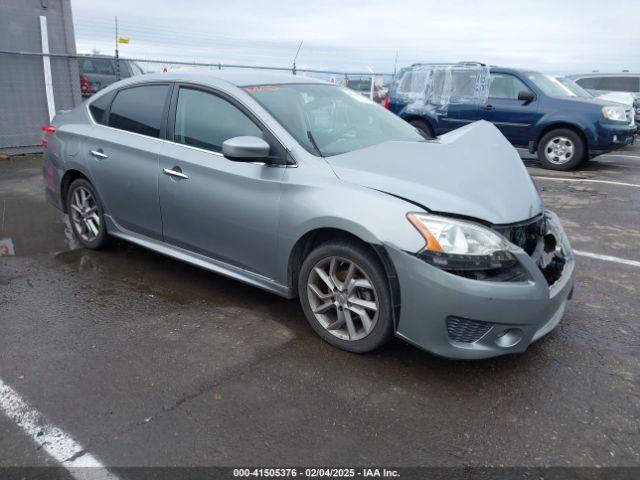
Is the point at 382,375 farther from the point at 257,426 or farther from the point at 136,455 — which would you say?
the point at 136,455

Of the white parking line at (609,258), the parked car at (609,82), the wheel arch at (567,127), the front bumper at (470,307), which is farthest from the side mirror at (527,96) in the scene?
the front bumper at (470,307)

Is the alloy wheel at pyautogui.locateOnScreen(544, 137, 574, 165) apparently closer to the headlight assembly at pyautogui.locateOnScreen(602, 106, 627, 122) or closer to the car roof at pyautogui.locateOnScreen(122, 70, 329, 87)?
the headlight assembly at pyautogui.locateOnScreen(602, 106, 627, 122)

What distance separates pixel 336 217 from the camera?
2.99m

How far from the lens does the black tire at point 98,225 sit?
4614 millimetres

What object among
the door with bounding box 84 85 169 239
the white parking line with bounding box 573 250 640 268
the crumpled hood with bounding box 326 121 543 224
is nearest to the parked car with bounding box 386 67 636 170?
the white parking line with bounding box 573 250 640 268

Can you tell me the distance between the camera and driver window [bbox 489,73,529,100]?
10125 mm

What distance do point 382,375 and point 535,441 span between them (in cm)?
84

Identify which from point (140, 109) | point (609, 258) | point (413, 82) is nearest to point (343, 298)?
point (140, 109)

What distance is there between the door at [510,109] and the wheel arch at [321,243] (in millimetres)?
7986

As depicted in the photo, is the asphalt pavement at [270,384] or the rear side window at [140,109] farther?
the rear side window at [140,109]

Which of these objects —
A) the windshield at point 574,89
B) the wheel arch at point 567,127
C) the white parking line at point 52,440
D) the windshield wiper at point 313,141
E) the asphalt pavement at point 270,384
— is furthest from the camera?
the windshield at point 574,89

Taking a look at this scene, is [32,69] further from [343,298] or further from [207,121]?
[343,298]

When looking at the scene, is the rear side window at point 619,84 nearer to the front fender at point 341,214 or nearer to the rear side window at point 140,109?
the rear side window at point 140,109

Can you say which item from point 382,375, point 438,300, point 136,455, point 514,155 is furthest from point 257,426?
point 514,155
